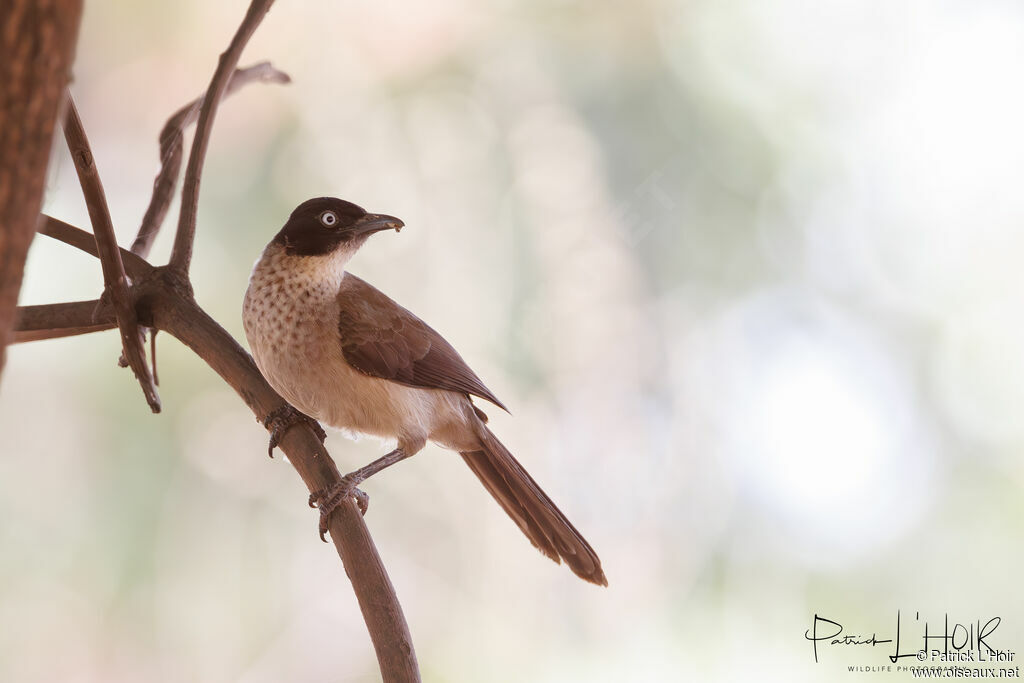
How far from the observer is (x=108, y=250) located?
110cm

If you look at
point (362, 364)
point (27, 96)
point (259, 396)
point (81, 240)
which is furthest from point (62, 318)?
point (27, 96)

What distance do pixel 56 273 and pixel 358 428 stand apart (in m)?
1.34

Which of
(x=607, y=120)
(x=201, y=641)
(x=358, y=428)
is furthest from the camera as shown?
(x=607, y=120)

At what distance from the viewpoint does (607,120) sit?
2.66 m

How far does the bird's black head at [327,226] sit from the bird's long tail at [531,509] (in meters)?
0.34

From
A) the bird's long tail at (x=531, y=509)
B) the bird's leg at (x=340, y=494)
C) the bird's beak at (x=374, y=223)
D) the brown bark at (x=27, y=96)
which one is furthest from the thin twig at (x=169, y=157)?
the brown bark at (x=27, y=96)

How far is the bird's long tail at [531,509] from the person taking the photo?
126 cm

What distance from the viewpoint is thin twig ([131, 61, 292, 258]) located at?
4.38 feet

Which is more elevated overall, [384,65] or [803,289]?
[384,65]

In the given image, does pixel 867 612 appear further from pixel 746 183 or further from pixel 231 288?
Result: pixel 231 288

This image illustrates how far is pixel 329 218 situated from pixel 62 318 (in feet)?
1.19

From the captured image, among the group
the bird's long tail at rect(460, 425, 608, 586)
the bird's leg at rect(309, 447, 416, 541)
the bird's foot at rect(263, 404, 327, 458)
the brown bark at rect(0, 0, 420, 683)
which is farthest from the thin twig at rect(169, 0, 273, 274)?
the bird's long tail at rect(460, 425, 608, 586)

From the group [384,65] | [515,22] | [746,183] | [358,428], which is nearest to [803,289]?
[746,183]

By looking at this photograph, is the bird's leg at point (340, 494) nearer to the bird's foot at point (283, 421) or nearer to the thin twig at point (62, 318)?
the bird's foot at point (283, 421)
